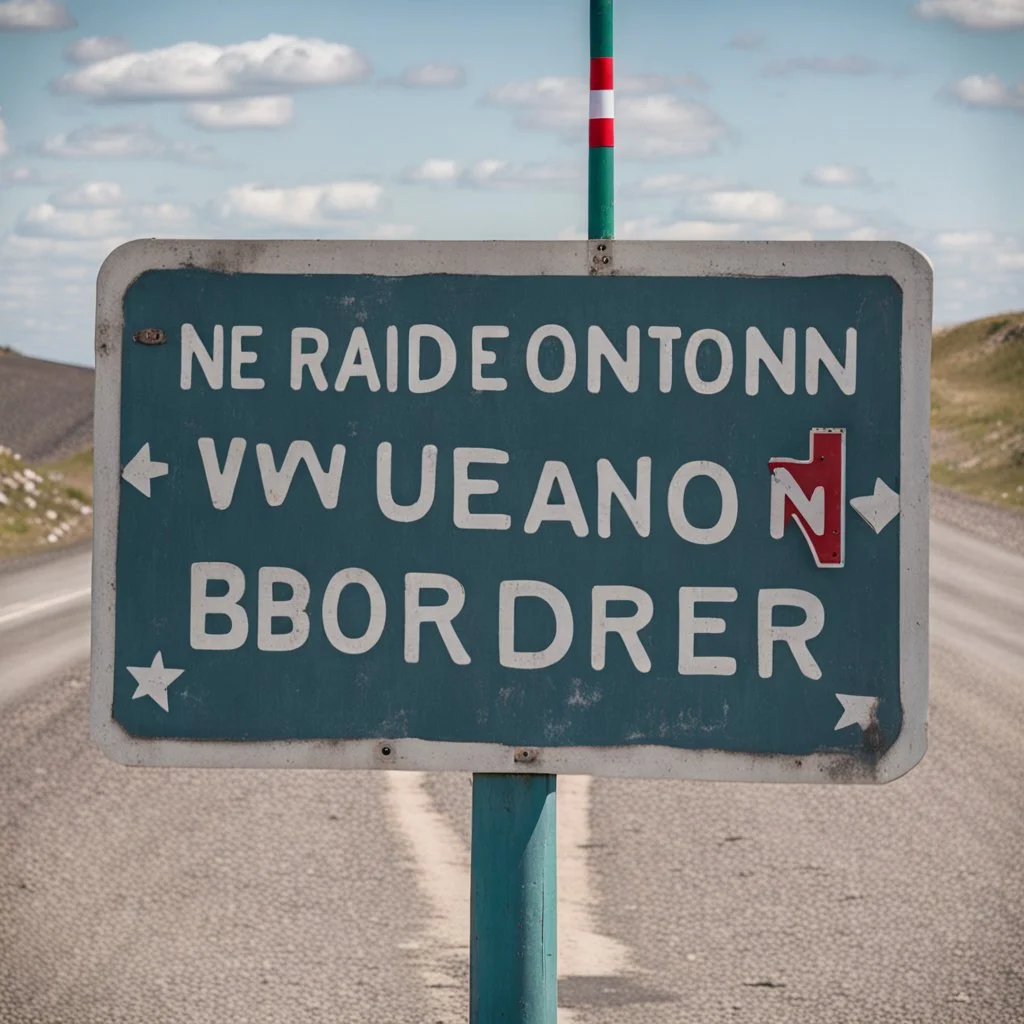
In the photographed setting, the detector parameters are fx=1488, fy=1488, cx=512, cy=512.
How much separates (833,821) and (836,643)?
5654 mm

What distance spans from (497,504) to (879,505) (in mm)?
490

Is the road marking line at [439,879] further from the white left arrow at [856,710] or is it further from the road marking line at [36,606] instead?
the road marking line at [36,606]

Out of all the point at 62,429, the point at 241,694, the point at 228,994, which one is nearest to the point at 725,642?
the point at 241,694

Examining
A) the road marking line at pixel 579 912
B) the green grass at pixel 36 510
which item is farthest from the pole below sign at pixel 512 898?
the green grass at pixel 36 510

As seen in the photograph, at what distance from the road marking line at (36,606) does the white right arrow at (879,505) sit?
39.2 ft

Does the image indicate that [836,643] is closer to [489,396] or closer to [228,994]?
[489,396]

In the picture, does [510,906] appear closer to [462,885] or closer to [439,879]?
[462,885]

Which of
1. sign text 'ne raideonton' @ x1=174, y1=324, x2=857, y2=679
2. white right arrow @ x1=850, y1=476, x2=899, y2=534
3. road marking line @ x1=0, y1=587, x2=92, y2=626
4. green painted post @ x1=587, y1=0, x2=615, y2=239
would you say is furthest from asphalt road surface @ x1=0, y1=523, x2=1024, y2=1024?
road marking line @ x1=0, y1=587, x2=92, y2=626

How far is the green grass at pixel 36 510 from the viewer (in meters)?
19.8

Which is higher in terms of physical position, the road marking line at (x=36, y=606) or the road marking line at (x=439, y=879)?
the road marking line at (x=439, y=879)

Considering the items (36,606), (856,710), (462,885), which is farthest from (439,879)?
(36,606)

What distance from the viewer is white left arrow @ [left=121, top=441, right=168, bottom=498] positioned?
196 cm

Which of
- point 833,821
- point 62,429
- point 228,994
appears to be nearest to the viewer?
point 228,994

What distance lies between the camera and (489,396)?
1.94m
